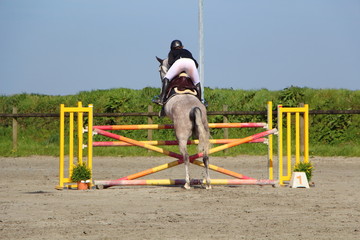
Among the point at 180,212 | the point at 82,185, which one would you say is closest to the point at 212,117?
the point at 82,185

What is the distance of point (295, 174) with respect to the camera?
39.0 ft

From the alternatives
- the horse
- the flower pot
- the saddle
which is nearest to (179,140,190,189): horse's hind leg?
the horse

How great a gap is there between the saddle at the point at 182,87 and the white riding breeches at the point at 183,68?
7cm

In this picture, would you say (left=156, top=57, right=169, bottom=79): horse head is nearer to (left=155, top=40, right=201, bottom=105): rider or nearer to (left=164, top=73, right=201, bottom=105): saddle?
(left=155, top=40, right=201, bottom=105): rider

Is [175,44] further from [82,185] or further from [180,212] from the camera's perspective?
[180,212]

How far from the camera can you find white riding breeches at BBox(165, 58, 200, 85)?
1170 centimetres

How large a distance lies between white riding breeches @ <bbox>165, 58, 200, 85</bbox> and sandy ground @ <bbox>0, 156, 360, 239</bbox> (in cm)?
184

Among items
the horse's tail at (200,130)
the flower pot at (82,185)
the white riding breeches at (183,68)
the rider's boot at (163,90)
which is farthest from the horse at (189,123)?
the flower pot at (82,185)

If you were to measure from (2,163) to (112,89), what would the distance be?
37.3 ft

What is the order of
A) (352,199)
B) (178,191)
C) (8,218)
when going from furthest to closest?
(178,191) → (352,199) → (8,218)

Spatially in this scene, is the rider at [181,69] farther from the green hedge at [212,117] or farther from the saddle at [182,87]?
the green hedge at [212,117]

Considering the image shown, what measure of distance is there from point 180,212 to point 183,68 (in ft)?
12.6

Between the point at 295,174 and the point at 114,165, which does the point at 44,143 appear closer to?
the point at 114,165

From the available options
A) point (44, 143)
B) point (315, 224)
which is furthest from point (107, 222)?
point (44, 143)
